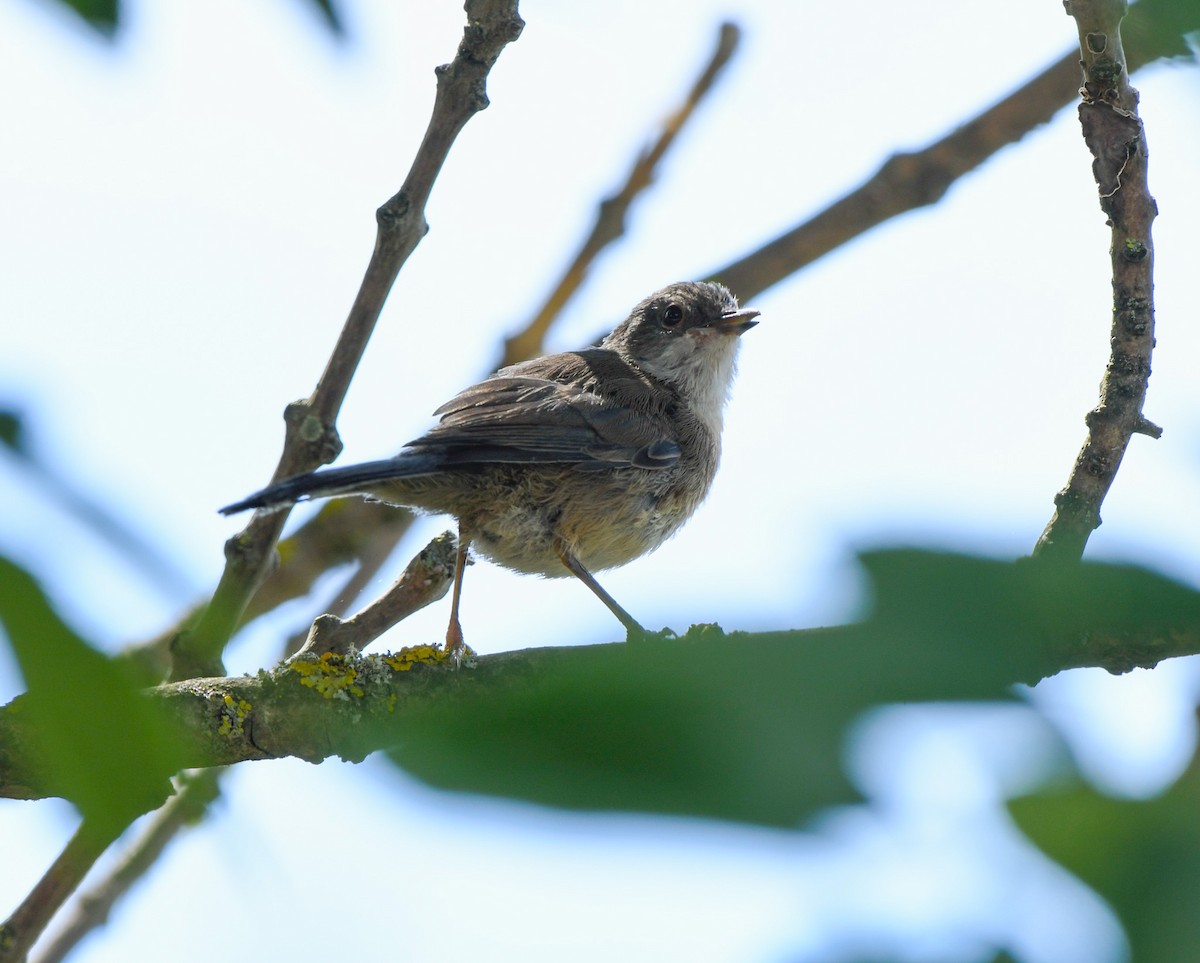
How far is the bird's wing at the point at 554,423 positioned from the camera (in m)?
4.89

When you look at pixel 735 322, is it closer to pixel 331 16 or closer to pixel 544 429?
pixel 544 429

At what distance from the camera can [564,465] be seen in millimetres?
5180

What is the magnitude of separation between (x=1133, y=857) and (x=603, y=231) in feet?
15.9

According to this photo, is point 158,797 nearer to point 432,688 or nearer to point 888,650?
point 888,650

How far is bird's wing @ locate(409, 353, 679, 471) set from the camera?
4.89 meters

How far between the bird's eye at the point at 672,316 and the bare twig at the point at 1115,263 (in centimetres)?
337

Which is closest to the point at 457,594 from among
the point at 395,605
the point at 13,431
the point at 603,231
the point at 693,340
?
the point at 395,605

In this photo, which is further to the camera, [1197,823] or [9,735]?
[9,735]

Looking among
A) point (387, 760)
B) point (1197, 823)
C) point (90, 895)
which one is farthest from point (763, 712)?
point (90, 895)

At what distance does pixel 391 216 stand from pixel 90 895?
233 centimetres

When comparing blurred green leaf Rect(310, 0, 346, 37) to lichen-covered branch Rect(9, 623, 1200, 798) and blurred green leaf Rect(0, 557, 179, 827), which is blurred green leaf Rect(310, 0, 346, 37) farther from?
lichen-covered branch Rect(9, 623, 1200, 798)

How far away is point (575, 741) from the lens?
69 cm

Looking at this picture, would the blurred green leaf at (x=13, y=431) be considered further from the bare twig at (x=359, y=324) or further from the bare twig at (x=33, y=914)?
the bare twig at (x=33, y=914)

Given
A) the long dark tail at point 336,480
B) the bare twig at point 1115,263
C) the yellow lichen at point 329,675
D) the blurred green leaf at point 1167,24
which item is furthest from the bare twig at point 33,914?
the blurred green leaf at point 1167,24
